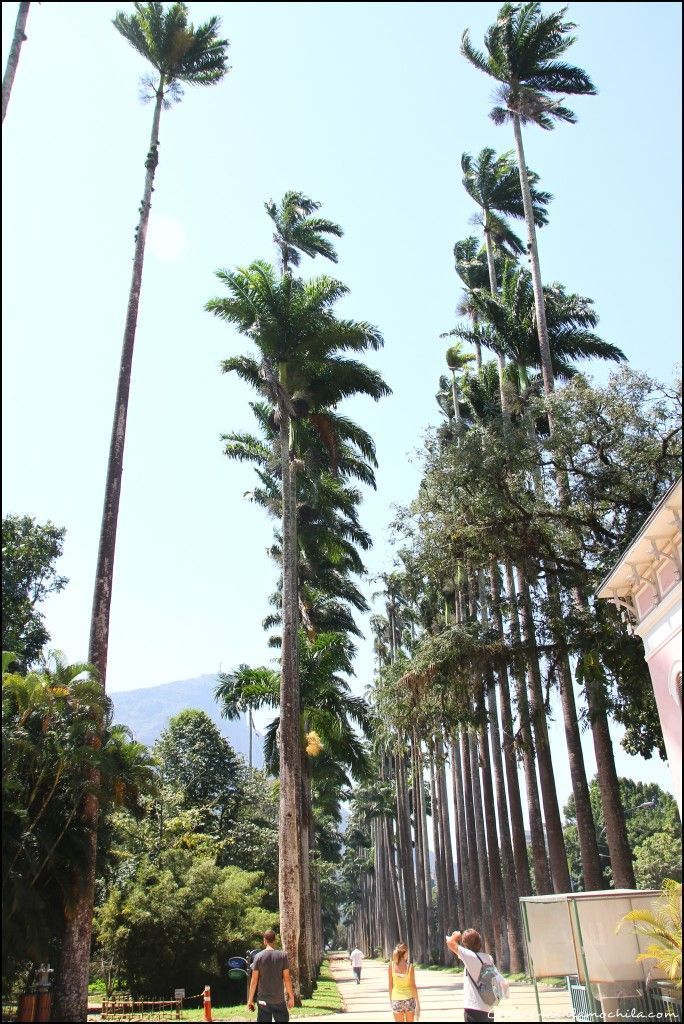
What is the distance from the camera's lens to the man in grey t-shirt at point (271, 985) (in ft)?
29.0

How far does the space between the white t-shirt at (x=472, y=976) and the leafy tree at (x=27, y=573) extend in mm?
23590

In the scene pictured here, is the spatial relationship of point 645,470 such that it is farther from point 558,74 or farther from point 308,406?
point 558,74

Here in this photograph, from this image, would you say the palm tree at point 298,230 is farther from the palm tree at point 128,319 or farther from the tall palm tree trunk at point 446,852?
the tall palm tree trunk at point 446,852

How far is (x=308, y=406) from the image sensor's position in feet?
80.5

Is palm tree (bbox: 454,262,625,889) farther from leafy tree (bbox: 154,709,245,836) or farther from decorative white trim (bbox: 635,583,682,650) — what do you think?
leafy tree (bbox: 154,709,245,836)

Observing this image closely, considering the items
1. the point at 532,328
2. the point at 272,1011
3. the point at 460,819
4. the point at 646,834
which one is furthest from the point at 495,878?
the point at 646,834

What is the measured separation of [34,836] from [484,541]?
11.2 meters

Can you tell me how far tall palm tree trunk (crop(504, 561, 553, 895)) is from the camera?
2036cm

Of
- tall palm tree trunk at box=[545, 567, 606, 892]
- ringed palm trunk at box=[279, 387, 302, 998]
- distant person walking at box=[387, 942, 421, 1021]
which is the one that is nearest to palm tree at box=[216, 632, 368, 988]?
ringed palm trunk at box=[279, 387, 302, 998]

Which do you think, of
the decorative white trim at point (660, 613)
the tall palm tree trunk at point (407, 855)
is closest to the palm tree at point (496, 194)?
the decorative white trim at point (660, 613)

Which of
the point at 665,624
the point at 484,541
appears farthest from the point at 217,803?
the point at 665,624

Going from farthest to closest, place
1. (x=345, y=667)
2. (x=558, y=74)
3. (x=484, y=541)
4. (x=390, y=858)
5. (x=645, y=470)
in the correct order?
(x=390, y=858) → (x=345, y=667) → (x=558, y=74) → (x=484, y=541) → (x=645, y=470)

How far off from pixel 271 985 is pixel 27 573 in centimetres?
2343

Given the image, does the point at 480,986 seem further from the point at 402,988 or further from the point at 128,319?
the point at 128,319
